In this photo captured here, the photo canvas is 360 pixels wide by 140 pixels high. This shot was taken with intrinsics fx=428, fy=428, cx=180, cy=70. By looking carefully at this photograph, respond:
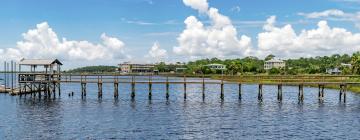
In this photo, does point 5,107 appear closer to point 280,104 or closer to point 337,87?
point 280,104

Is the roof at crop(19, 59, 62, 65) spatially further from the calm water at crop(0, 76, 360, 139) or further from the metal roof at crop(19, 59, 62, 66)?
the calm water at crop(0, 76, 360, 139)

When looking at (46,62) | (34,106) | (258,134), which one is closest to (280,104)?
(258,134)

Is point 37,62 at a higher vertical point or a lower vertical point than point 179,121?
higher

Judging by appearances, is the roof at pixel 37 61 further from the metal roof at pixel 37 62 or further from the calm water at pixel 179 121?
the calm water at pixel 179 121

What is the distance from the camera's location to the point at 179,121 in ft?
160

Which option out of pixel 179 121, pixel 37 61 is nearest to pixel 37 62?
pixel 37 61

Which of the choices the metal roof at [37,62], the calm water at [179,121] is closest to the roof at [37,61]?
the metal roof at [37,62]

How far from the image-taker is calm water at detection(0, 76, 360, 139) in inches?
1598

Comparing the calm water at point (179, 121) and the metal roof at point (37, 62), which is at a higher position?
the metal roof at point (37, 62)

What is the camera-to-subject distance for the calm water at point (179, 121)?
40594 millimetres

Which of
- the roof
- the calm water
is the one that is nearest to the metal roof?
the roof

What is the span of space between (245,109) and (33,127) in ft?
96.0

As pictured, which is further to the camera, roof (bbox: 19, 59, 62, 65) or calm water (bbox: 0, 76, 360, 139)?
roof (bbox: 19, 59, 62, 65)

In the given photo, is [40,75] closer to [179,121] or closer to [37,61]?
[37,61]
